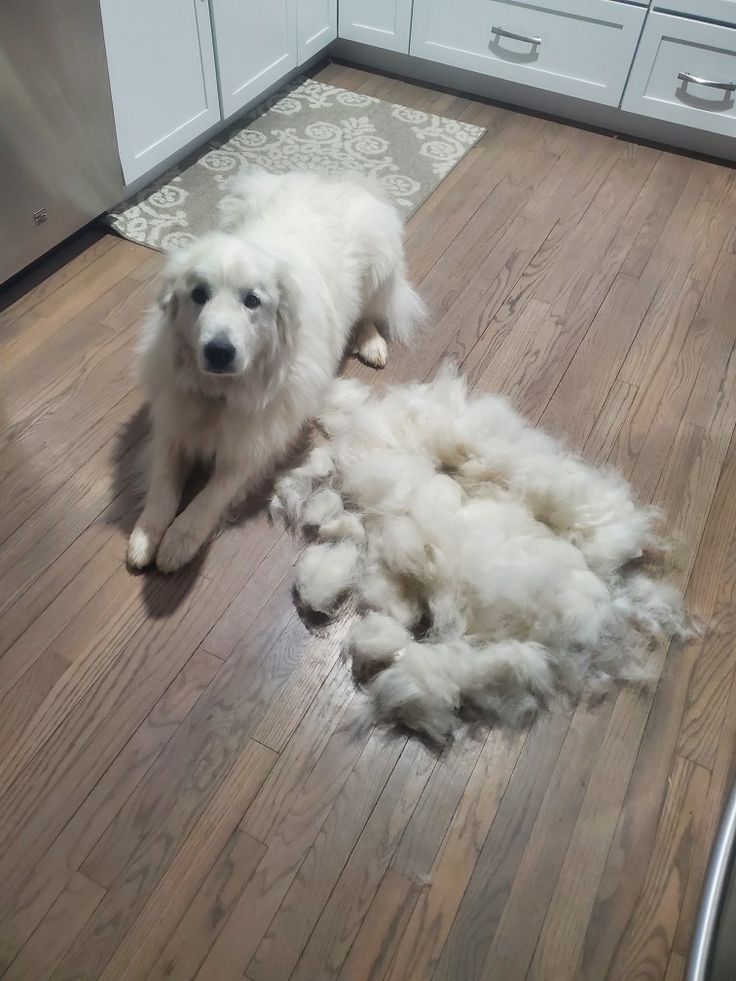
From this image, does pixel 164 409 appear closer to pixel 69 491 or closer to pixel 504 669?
pixel 69 491

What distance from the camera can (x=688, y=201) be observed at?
9.34 ft

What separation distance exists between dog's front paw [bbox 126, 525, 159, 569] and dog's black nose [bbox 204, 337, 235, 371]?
1.33ft

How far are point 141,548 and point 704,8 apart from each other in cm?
274

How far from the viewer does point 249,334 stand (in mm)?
1536

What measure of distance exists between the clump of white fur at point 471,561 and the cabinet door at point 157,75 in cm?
133

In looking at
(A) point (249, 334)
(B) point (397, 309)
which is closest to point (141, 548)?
(A) point (249, 334)

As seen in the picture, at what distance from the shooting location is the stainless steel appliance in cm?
196

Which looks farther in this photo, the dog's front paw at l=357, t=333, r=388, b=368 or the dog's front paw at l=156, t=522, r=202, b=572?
the dog's front paw at l=357, t=333, r=388, b=368

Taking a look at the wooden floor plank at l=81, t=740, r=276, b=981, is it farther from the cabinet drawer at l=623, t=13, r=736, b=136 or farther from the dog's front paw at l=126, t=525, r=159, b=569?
the cabinet drawer at l=623, t=13, r=736, b=136

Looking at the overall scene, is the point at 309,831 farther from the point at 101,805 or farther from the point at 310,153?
the point at 310,153

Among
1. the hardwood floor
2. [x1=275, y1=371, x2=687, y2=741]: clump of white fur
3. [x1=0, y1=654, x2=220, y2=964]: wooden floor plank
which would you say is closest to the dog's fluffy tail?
the hardwood floor

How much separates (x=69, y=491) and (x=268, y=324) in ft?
2.12

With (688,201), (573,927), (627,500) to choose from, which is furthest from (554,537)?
(688,201)

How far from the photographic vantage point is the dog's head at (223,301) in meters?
1.50
